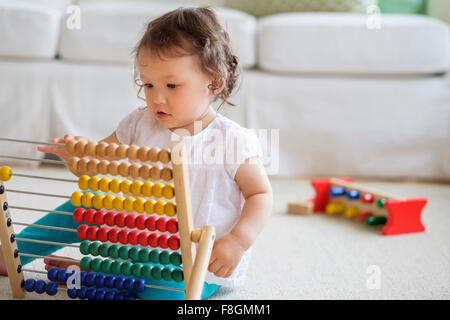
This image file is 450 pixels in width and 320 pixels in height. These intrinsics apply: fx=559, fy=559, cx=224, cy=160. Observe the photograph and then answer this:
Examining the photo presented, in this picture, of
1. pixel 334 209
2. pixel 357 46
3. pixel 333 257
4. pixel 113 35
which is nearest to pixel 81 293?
pixel 333 257

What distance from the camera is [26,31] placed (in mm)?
1848

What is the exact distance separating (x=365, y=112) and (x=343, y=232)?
1.98 feet

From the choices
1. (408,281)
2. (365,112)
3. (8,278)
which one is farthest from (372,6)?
(8,278)

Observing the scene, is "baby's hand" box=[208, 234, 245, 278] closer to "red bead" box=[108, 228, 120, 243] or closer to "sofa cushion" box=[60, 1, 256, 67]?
"red bead" box=[108, 228, 120, 243]

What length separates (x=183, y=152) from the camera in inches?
29.5

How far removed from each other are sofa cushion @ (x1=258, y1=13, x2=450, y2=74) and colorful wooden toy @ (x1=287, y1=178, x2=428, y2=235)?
1.38 ft

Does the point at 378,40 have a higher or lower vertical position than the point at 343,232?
higher

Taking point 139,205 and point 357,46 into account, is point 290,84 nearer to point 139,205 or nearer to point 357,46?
point 357,46

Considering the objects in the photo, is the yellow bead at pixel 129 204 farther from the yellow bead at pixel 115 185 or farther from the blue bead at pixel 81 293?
the blue bead at pixel 81 293

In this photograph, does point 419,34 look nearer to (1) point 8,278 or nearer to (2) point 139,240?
(2) point 139,240

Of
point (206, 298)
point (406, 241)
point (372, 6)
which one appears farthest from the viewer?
point (372, 6)

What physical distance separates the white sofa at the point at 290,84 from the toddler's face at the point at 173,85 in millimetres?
914

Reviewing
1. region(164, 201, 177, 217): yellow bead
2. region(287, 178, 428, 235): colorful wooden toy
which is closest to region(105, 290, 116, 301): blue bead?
region(164, 201, 177, 217): yellow bead

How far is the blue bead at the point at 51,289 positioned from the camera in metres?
0.94
